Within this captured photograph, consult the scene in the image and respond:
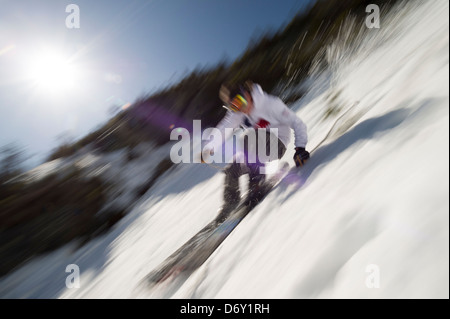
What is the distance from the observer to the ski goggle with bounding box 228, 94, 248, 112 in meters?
2.51

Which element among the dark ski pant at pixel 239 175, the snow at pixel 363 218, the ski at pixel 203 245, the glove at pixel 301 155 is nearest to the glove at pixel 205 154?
the dark ski pant at pixel 239 175

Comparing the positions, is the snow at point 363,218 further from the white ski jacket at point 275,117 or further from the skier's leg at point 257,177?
the skier's leg at point 257,177

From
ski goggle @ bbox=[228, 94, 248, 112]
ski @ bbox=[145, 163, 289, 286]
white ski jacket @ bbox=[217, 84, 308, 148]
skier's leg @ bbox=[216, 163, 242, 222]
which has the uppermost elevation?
ski goggle @ bbox=[228, 94, 248, 112]

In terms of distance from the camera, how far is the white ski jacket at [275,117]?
7.63 feet

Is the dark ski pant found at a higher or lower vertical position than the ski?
higher

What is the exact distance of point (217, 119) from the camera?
780 cm

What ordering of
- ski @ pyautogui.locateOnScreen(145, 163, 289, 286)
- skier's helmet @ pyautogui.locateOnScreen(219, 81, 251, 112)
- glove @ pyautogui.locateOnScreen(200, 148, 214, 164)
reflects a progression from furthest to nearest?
glove @ pyautogui.locateOnScreen(200, 148, 214, 164) < skier's helmet @ pyautogui.locateOnScreen(219, 81, 251, 112) < ski @ pyautogui.locateOnScreen(145, 163, 289, 286)

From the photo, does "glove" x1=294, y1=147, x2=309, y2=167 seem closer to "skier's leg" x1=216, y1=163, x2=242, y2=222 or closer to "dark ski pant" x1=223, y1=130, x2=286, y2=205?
"dark ski pant" x1=223, y1=130, x2=286, y2=205

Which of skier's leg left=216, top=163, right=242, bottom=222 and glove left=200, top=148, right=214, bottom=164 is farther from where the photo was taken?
skier's leg left=216, top=163, right=242, bottom=222

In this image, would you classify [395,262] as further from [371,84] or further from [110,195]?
[110,195]

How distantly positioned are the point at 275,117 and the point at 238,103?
0.37 metres

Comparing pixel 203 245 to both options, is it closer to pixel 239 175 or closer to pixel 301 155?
A: pixel 239 175

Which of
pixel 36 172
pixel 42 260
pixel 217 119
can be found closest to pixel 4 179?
pixel 36 172

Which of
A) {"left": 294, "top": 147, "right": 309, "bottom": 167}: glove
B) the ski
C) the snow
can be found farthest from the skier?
the snow
